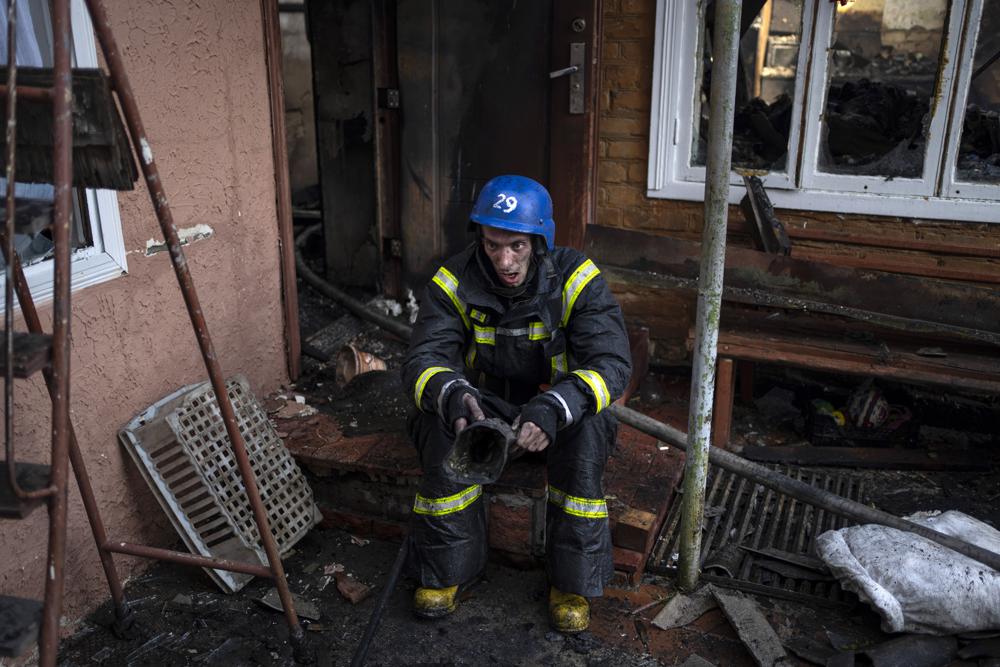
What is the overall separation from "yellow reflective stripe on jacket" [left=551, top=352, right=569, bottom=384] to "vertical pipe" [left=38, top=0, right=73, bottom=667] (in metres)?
1.87

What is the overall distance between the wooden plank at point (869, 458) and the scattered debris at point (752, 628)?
1.35 metres

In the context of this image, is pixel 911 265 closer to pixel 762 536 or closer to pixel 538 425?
pixel 762 536

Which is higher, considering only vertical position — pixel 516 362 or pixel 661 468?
pixel 516 362

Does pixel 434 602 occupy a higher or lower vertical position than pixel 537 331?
lower

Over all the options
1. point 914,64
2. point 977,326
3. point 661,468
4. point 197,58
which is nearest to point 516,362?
point 661,468

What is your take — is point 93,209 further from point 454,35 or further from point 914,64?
point 914,64

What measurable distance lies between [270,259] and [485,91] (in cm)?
186

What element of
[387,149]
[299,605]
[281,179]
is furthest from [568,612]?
[387,149]

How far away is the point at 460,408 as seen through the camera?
9.86 feet

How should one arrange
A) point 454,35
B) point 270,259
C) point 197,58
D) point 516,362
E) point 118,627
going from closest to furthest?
point 118,627 < point 516,362 < point 197,58 < point 270,259 < point 454,35

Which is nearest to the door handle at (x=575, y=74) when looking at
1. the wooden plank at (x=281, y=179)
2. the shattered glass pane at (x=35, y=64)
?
the wooden plank at (x=281, y=179)

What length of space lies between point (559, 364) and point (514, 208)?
656mm

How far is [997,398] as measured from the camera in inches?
188

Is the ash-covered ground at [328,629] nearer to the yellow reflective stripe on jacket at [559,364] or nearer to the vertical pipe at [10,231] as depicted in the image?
the yellow reflective stripe on jacket at [559,364]
